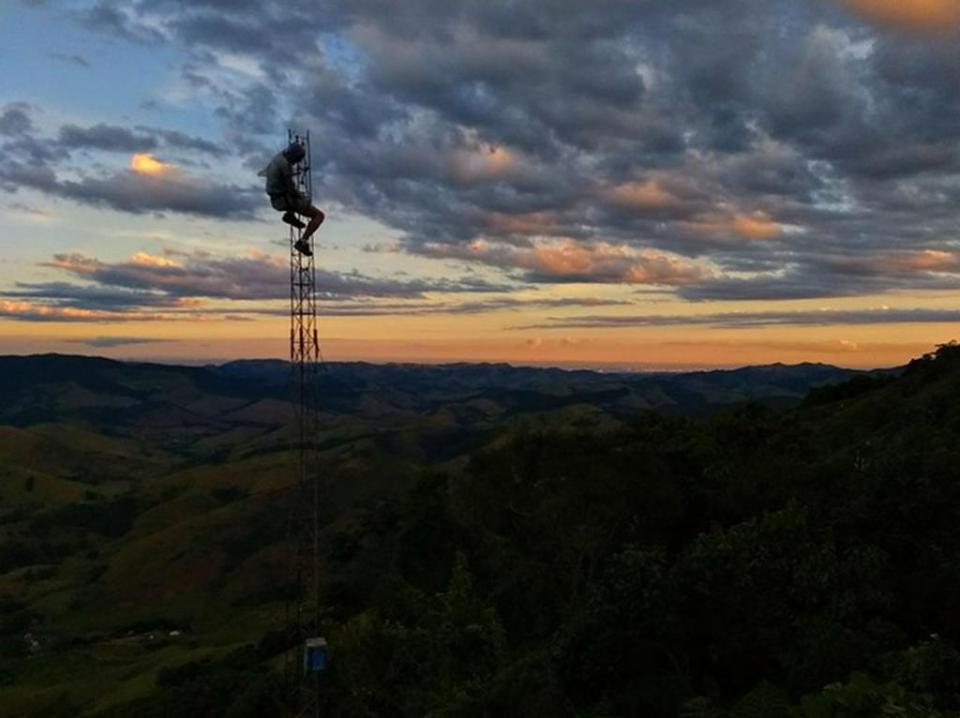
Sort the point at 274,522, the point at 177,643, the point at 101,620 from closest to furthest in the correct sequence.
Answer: the point at 177,643 → the point at 101,620 → the point at 274,522

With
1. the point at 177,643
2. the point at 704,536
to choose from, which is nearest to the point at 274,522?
the point at 177,643

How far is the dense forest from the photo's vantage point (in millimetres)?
15844

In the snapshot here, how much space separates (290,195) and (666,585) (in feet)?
37.6

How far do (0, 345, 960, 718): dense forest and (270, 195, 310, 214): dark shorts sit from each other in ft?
34.3

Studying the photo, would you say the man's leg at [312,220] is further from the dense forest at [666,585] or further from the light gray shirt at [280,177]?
the dense forest at [666,585]

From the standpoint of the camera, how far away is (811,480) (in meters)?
22.0

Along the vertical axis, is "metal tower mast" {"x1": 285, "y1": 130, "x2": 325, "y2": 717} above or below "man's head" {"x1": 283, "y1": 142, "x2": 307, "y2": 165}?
below

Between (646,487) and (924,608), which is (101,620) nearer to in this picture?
(646,487)

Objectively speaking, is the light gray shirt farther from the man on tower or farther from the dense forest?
the dense forest

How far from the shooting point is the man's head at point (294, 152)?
18.0 metres

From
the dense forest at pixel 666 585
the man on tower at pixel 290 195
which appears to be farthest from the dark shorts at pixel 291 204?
the dense forest at pixel 666 585

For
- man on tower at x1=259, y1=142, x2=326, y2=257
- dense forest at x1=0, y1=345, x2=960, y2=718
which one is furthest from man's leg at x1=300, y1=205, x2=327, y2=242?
dense forest at x1=0, y1=345, x2=960, y2=718

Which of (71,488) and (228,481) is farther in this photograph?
(71,488)

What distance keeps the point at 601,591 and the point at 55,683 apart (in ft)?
178
